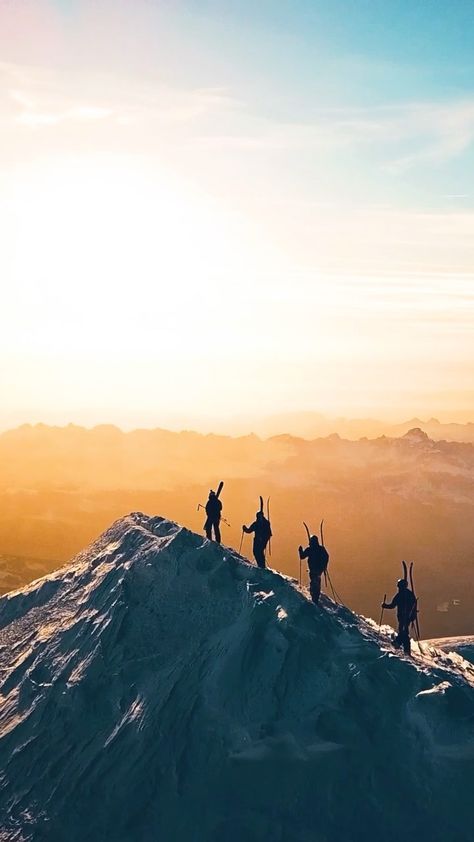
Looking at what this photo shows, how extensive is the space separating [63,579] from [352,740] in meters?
20.0

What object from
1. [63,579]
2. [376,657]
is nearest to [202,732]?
[376,657]

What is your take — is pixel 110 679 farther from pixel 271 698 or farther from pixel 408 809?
pixel 408 809

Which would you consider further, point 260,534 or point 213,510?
point 213,510

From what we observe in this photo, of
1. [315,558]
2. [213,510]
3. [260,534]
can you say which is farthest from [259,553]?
Answer: [315,558]

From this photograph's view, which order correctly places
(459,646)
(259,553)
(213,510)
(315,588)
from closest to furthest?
(315,588) → (259,553) → (213,510) → (459,646)

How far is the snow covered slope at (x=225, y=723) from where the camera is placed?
26.7 metres

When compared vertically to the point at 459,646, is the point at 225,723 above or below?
above

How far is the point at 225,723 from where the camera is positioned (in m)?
Answer: 29.1

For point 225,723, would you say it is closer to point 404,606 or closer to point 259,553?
point 259,553

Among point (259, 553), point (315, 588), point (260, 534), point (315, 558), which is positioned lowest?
point (315, 588)

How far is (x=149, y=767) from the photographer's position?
28.4 m

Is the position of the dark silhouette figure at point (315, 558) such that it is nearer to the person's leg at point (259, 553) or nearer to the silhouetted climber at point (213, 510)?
the person's leg at point (259, 553)

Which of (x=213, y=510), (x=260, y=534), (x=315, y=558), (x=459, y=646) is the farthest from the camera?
(x=459, y=646)

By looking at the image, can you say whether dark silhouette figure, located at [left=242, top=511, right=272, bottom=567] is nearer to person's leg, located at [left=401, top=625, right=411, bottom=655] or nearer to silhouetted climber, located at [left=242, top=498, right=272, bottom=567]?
silhouetted climber, located at [left=242, top=498, right=272, bottom=567]
